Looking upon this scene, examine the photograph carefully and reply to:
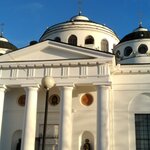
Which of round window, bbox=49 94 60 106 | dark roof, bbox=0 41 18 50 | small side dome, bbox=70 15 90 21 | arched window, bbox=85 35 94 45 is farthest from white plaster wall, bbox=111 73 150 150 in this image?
dark roof, bbox=0 41 18 50

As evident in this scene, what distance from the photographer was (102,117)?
22609 millimetres

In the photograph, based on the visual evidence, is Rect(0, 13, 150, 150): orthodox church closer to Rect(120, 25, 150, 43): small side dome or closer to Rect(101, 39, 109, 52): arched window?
Rect(101, 39, 109, 52): arched window

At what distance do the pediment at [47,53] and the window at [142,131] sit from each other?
6.16 metres

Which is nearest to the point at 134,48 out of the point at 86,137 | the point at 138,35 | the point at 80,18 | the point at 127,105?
the point at 138,35

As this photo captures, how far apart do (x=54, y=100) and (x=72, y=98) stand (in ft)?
4.70

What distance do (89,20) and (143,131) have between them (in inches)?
578

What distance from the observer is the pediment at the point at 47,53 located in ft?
81.7

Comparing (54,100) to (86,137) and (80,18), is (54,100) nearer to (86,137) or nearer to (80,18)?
(86,137)

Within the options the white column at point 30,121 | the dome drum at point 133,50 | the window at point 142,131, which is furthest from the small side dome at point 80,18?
the window at point 142,131

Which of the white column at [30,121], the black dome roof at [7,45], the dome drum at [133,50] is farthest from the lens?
the black dome roof at [7,45]

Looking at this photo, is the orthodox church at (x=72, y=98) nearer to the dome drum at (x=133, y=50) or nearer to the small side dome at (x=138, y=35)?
the dome drum at (x=133, y=50)

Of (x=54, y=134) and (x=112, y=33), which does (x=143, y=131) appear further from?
(x=112, y=33)

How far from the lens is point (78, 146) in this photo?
24.8 metres

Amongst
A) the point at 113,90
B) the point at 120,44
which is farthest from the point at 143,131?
the point at 120,44
